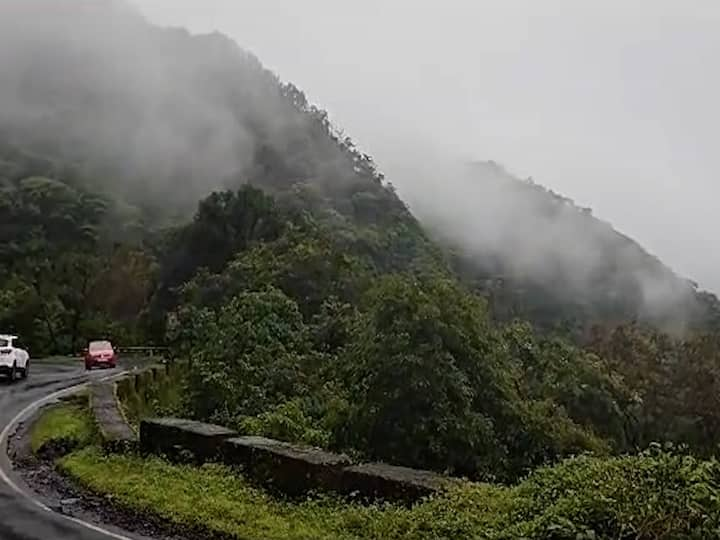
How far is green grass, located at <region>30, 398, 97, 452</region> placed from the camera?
18.7m

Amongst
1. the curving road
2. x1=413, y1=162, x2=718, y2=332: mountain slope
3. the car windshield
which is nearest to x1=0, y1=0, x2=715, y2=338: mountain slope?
x1=413, y1=162, x2=718, y2=332: mountain slope

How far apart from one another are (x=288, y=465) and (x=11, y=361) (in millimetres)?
23746

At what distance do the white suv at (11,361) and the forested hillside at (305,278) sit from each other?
522 centimetres

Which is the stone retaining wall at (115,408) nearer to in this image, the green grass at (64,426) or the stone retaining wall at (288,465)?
the green grass at (64,426)

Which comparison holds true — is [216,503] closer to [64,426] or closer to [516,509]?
[516,509]

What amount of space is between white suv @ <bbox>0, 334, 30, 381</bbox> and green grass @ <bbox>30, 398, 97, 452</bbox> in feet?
26.8

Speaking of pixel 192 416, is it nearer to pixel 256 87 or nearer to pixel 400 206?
pixel 400 206

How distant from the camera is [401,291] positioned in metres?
17.8

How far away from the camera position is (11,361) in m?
32.7

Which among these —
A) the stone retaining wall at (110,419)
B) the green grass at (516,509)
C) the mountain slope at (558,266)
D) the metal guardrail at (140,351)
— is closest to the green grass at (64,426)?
the stone retaining wall at (110,419)

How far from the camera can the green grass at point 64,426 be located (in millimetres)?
18688

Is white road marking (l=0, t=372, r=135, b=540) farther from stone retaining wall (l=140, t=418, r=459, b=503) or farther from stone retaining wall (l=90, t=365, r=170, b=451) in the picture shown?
stone retaining wall (l=140, t=418, r=459, b=503)

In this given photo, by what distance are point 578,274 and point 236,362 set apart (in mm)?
57275

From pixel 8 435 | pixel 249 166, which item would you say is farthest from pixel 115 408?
pixel 249 166
